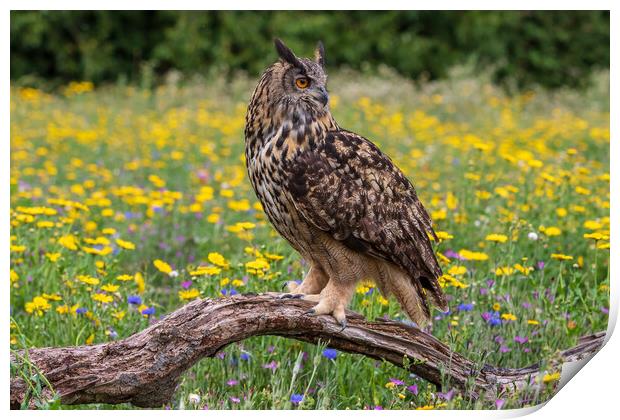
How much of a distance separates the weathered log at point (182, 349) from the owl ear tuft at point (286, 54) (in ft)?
2.32

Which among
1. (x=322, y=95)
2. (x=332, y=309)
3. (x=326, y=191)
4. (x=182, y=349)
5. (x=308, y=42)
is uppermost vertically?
(x=308, y=42)

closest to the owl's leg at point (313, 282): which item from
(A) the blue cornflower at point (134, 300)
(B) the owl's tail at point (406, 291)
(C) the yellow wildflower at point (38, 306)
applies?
(B) the owl's tail at point (406, 291)

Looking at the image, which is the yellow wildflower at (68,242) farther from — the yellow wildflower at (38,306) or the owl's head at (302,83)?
the owl's head at (302,83)

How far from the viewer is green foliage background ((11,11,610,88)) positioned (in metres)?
8.70

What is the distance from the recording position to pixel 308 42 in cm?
878

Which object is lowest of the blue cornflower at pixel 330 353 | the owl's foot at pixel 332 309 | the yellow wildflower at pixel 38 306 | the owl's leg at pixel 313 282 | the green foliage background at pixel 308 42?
the yellow wildflower at pixel 38 306

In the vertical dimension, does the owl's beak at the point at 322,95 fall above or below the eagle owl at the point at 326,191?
above

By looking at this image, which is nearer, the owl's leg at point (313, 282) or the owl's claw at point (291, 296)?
the owl's claw at point (291, 296)

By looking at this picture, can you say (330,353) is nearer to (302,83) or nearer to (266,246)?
(266,246)

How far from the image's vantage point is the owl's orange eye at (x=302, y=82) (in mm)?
2609

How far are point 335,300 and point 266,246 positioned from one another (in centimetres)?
73

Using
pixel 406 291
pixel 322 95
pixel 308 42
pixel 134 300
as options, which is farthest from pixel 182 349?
pixel 308 42

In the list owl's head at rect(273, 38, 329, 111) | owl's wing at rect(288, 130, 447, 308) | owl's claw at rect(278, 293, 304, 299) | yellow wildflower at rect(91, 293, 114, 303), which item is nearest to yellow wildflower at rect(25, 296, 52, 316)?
yellow wildflower at rect(91, 293, 114, 303)

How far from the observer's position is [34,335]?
9.80ft
